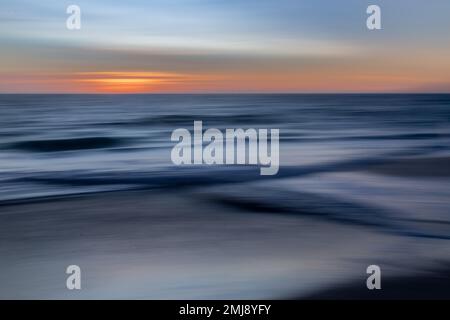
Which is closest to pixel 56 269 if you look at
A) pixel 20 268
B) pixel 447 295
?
pixel 20 268

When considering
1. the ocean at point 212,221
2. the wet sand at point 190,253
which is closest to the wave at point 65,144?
the ocean at point 212,221

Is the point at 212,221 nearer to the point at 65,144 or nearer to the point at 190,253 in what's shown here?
the point at 190,253

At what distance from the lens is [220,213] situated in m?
4.00

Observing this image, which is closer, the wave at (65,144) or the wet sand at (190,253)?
the wet sand at (190,253)

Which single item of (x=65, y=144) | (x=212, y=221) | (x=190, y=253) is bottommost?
(x=190, y=253)

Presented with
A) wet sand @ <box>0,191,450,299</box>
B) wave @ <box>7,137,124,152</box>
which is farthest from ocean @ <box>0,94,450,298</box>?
wave @ <box>7,137,124,152</box>

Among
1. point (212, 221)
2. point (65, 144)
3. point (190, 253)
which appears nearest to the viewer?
point (190, 253)

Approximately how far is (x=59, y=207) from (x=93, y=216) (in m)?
0.42

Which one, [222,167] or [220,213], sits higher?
[222,167]

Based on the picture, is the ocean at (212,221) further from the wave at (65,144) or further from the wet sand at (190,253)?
the wave at (65,144)

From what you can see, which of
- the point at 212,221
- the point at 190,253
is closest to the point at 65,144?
the point at 212,221
